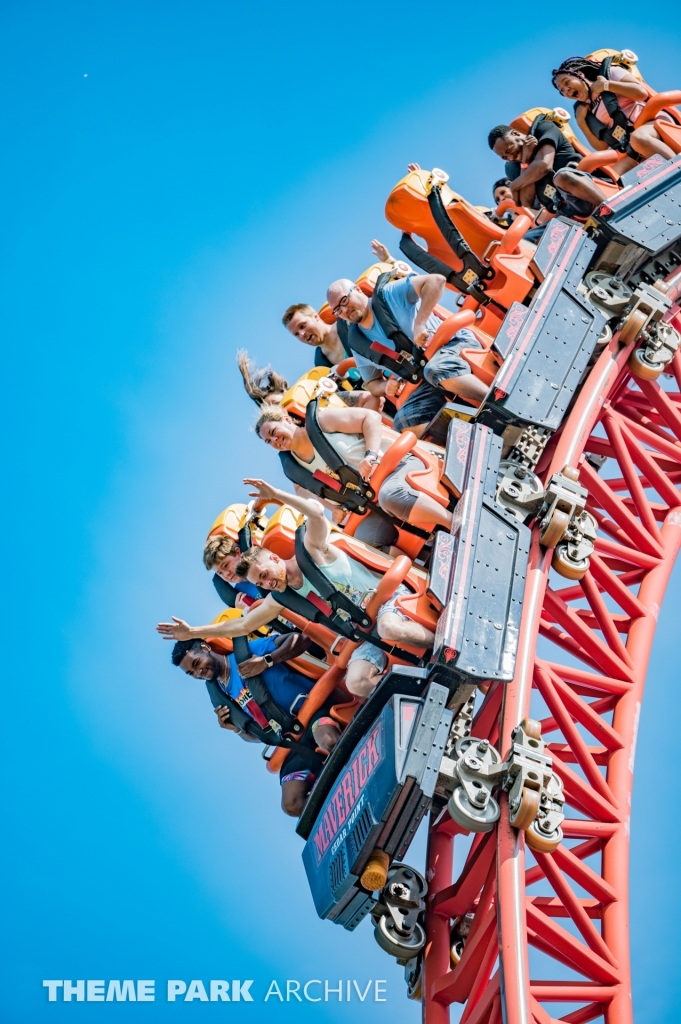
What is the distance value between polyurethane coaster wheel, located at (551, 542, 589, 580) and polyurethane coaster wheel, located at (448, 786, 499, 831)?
1886 millimetres

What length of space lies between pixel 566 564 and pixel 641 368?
2.31 m

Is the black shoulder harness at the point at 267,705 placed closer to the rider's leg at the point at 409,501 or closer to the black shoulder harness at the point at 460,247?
the rider's leg at the point at 409,501

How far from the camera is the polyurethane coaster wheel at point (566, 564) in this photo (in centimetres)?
991

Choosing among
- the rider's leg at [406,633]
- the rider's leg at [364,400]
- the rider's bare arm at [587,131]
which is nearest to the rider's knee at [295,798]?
the rider's leg at [406,633]

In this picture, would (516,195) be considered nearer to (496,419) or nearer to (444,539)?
(496,419)

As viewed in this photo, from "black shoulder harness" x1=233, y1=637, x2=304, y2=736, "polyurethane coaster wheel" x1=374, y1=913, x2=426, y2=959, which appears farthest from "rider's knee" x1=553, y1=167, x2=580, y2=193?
"polyurethane coaster wheel" x1=374, y1=913, x2=426, y2=959

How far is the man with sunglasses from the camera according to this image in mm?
11008

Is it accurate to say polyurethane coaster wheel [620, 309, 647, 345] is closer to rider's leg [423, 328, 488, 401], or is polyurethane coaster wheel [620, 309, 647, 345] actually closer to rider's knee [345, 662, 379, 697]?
rider's leg [423, 328, 488, 401]

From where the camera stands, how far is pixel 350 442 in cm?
1062

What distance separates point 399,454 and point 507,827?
289 cm

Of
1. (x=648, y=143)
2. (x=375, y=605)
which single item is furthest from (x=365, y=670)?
(x=648, y=143)

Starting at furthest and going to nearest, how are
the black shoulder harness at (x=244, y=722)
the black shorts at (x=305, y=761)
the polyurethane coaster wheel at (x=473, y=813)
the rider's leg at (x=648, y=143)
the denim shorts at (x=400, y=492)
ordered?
1. the rider's leg at (x=648, y=143)
2. the black shoulder harness at (x=244, y=722)
3. the black shorts at (x=305, y=761)
4. the denim shorts at (x=400, y=492)
5. the polyurethane coaster wheel at (x=473, y=813)

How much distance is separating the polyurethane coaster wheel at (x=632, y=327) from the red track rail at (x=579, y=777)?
8 cm

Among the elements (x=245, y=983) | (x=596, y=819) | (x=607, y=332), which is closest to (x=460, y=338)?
(x=607, y=332)
